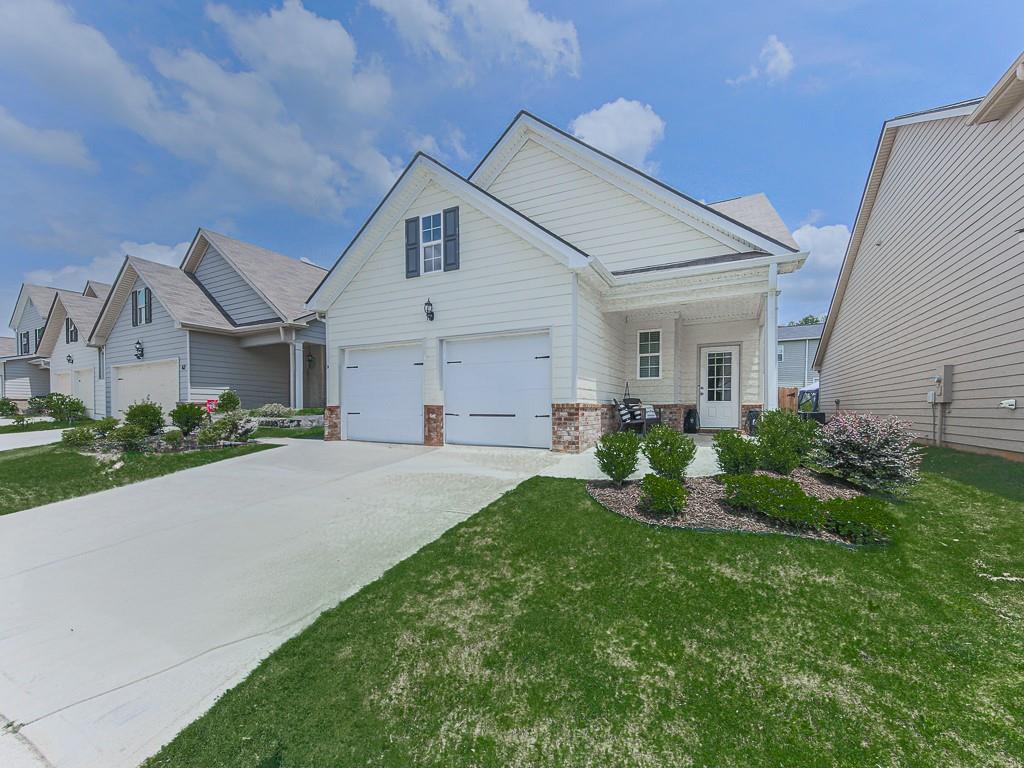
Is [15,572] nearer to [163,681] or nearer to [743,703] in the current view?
[163,681]

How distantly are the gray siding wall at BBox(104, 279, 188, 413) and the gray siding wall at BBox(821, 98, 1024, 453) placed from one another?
68.9 feet

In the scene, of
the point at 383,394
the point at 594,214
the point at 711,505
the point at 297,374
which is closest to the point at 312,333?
the point at 297,374

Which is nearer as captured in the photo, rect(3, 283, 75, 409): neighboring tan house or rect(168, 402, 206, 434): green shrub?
rect(168, 402, 206, 434): green shrub

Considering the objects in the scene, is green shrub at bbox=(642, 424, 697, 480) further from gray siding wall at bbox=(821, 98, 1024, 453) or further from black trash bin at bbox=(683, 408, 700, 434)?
black trash bin at bbox=(683, 408, 700, 434)

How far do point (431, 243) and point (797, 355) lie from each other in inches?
1163

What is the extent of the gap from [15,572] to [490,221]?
828cm

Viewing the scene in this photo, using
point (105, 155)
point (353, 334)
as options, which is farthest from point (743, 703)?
point (105, 155)

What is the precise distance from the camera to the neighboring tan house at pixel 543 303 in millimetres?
8133

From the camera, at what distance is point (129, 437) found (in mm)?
8719

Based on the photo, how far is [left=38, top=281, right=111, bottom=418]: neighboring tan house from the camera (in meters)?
18.2

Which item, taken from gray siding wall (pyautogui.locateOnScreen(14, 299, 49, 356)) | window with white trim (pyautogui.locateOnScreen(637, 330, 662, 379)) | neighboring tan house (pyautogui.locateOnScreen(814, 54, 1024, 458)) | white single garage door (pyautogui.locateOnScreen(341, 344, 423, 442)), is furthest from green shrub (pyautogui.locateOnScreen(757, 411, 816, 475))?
gray siding wall (pyautogui.locateOnScreen(14, 299, 49, 356))

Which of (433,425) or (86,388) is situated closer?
(433,425)

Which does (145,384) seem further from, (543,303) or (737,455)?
(737,455)

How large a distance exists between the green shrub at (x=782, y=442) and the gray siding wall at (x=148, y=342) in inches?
688
